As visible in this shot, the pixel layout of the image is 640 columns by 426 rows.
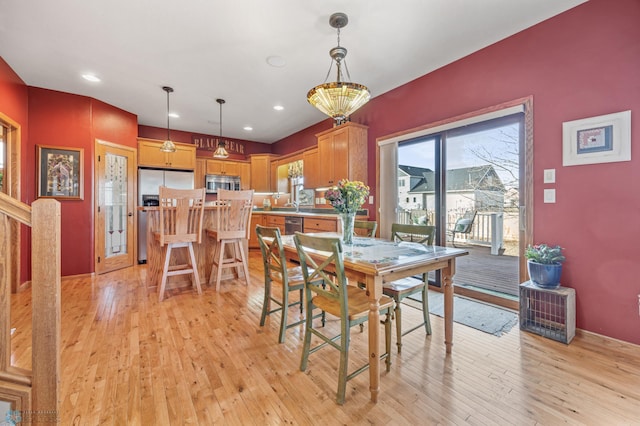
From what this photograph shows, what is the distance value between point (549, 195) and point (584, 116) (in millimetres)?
671

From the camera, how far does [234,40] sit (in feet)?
8.88

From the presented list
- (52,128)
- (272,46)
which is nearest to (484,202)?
(272,46)

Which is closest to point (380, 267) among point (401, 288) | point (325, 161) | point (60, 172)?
point (401, 288)

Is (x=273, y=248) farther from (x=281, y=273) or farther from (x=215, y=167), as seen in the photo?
(x=215, y=167)

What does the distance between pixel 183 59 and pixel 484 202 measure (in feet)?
12.3

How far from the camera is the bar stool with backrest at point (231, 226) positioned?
134 inches

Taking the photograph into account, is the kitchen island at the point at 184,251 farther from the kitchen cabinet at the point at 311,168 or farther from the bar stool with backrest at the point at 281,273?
the bar stool with backrest at the point at 281,273

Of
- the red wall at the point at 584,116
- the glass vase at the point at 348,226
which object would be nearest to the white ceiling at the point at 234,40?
the red wall at the point at 584,116

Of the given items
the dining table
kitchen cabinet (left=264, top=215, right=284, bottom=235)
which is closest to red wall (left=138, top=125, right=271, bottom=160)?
kitchen cabinet (left=264, top=215, right=284, bottom=235)

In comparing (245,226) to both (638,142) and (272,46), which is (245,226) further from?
(638,142)

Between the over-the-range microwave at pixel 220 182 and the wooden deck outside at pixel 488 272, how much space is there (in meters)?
5.06

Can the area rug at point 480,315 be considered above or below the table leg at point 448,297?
below

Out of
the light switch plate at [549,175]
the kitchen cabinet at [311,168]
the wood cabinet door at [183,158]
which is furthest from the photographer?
the wood cabinet door at [183,158]

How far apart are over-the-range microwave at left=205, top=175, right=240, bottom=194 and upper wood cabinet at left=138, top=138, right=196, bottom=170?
22.2 inches
